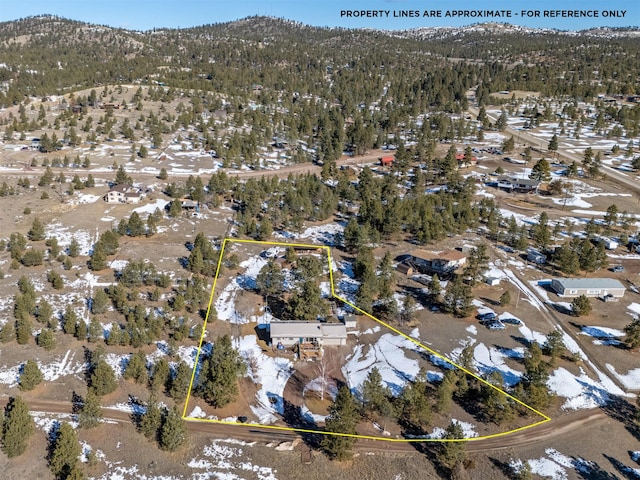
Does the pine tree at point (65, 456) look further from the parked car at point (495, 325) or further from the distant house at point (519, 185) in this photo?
the distant house at point (519, 185)

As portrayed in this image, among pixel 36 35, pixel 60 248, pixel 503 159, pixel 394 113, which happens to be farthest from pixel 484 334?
pixel 36 35

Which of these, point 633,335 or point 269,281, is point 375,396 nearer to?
point 269,281

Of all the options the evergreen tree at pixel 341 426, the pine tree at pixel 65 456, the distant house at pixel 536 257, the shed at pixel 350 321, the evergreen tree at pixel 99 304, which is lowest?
the distant house at pixel 536 257

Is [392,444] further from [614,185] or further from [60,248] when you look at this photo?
[614,185]

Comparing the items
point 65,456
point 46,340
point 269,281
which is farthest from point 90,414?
point 269,281

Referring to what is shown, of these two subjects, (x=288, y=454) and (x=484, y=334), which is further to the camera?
(x=484, y=334)

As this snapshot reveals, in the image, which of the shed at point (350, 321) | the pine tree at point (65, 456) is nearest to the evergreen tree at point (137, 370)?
the pine tree at point (65, 456)
